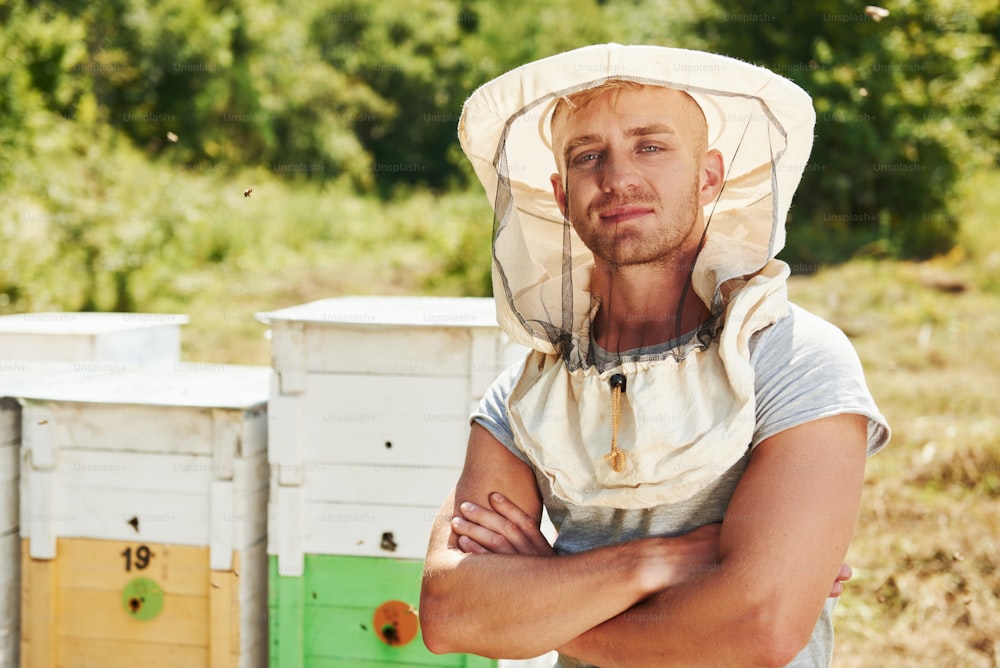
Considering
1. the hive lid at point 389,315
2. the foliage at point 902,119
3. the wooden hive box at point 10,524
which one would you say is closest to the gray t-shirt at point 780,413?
the hive lid at point 389,315

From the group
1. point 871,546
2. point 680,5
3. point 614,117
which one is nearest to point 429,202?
point 680,5

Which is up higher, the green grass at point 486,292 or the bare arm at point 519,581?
the bare arm at point 519,581

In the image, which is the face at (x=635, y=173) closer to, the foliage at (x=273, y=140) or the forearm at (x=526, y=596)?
the forearm at (x=526, y=596)

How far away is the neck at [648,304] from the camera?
1.55 meters

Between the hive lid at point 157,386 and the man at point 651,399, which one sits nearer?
the man at point 651,399

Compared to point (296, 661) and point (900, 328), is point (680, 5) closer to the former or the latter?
point (900, 328)

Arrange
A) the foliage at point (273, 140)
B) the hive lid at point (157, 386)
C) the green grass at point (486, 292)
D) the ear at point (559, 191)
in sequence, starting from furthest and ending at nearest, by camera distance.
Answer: the foliage at point (273, 140) < the green grass at point (486, 292) < the hive lid at point (157, 386) < the ear at point (559, 191)

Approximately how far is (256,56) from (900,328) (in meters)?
13.0

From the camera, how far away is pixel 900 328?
7.10 metres

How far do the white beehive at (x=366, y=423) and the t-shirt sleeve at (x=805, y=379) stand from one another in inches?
45.1

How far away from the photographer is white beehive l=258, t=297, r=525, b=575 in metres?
2.49

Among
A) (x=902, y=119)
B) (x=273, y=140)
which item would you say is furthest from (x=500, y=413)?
(x=273, y=140)

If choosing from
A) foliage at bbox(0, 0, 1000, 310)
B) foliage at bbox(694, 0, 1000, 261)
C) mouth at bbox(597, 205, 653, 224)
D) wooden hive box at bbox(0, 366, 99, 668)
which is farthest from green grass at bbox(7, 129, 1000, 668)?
wooden hive box at bbox(0, 366, 99, 668)

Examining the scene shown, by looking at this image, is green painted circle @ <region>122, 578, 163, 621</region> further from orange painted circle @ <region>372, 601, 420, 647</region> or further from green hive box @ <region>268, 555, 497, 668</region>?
orange painted circle @ <region>372, 601, 420, 647</region>
